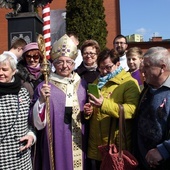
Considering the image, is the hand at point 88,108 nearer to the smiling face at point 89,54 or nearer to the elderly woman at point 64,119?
the elderly woman at point 64,119

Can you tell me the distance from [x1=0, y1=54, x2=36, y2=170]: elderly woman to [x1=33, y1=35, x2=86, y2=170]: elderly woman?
247mm

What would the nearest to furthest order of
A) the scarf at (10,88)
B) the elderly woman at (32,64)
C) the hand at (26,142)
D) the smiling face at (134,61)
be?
the scarf at (10,88)
the hand at (26,142)
the elderly woman at (32,64)
the smiling face at (134,61)

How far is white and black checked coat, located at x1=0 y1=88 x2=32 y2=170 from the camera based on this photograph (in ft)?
9.18

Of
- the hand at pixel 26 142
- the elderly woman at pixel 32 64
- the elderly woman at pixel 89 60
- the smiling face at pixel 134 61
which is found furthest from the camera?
the smiling face at pixel 134 61

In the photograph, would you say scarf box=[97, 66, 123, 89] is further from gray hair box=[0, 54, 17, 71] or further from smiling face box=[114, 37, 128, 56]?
smiling face box=[114, 37, 128, 56]

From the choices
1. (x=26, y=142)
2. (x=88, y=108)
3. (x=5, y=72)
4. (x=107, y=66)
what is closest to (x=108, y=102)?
(x=88, y=108)

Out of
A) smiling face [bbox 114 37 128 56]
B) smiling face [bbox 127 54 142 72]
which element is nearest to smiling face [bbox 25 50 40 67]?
smiling face [bbox 127 54 142 72]

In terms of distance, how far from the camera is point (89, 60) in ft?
14.3

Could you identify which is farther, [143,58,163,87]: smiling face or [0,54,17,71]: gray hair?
[0,54,17,71]: gray hair

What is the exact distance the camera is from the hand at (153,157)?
255 cm

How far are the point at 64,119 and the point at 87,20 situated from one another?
9834mm

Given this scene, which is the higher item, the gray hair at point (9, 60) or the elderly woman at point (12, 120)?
the gray hair at point (9, 60)

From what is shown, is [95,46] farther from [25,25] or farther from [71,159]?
[25,25]

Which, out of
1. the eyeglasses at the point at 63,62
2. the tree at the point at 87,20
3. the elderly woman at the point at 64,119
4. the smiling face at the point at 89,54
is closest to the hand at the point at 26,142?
the elderly woman at the point at 64,119
